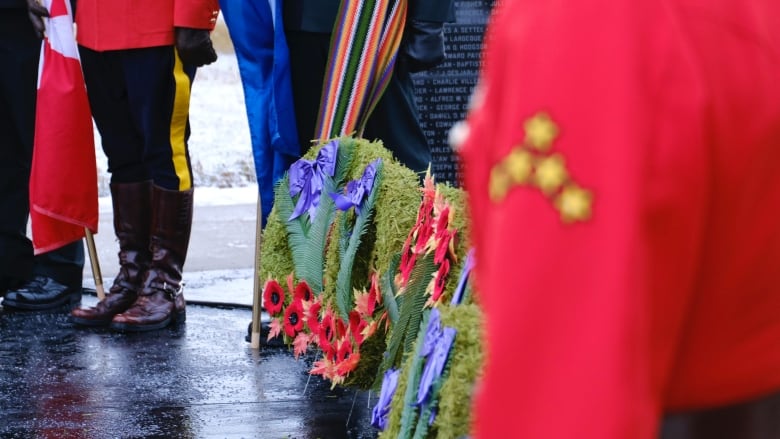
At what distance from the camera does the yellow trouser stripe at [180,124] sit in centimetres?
495

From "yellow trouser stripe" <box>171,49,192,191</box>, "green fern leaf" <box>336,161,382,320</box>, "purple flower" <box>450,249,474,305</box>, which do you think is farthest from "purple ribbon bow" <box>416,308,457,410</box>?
"yellow trouser stripe" <box>171,49,192,191</box>

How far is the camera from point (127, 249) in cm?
528

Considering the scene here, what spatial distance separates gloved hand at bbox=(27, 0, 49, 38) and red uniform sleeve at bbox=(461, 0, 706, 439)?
447cm

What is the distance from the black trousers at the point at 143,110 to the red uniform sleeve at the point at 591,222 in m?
4.10

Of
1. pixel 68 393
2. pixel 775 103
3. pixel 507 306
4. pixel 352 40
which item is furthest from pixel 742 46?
pixel 68 393

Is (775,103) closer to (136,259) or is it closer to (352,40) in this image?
(352,40)

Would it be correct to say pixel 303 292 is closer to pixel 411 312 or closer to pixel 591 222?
pixel 411 312

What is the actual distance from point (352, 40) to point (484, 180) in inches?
130

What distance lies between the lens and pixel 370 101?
439cm

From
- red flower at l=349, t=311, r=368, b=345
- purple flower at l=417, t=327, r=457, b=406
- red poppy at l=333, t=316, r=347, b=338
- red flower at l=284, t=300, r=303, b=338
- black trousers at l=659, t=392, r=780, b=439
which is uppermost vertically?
black trousers at l=659, t=392, r=780, b=439

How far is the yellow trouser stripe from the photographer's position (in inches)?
195

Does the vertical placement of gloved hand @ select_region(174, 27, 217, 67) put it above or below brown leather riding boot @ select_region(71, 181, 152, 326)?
above

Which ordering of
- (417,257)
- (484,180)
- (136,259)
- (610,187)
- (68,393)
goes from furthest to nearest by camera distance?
(136,259) < (68,393) < (417,257) < (484,180) < (610,187)

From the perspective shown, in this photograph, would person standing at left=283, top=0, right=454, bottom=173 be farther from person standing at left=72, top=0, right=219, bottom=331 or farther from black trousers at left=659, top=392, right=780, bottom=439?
black trousers at left=659, top=392, right=780, bottom=439
